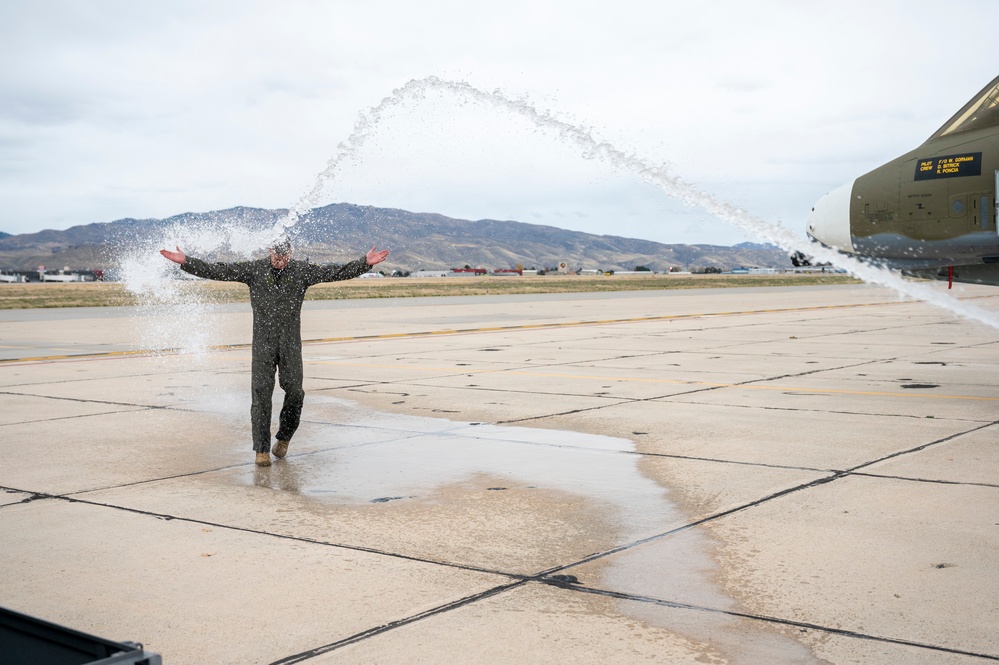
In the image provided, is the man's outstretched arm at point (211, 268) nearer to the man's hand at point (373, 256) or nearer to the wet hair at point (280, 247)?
the wet hair at point (280, 247)

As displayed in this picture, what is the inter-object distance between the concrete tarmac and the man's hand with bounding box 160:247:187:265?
1774mm

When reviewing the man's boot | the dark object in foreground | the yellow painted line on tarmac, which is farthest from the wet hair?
the yellow painted line on tarmac

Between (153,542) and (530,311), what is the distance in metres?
28.7

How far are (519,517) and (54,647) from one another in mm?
4018

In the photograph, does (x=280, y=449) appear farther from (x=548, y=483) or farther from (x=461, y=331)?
(x=461, y=331)

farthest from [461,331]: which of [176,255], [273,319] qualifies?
[176,255]

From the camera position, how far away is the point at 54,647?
2.96 meters

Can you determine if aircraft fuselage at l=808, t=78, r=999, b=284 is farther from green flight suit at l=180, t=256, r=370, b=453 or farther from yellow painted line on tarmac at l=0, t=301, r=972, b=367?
yellow painted line on tarmac at l=0, t=301, r=972, b=367

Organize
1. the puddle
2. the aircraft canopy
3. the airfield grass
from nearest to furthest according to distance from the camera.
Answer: the puddle
the aircraft canopy
the airfield grass

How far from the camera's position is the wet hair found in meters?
8.68

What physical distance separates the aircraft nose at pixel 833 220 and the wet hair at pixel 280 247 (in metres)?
7.01

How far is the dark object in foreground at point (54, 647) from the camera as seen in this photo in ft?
9.04

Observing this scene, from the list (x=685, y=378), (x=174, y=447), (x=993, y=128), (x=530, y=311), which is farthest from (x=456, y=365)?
(x=530, y=311)

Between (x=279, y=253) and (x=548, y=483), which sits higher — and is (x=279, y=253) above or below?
above
